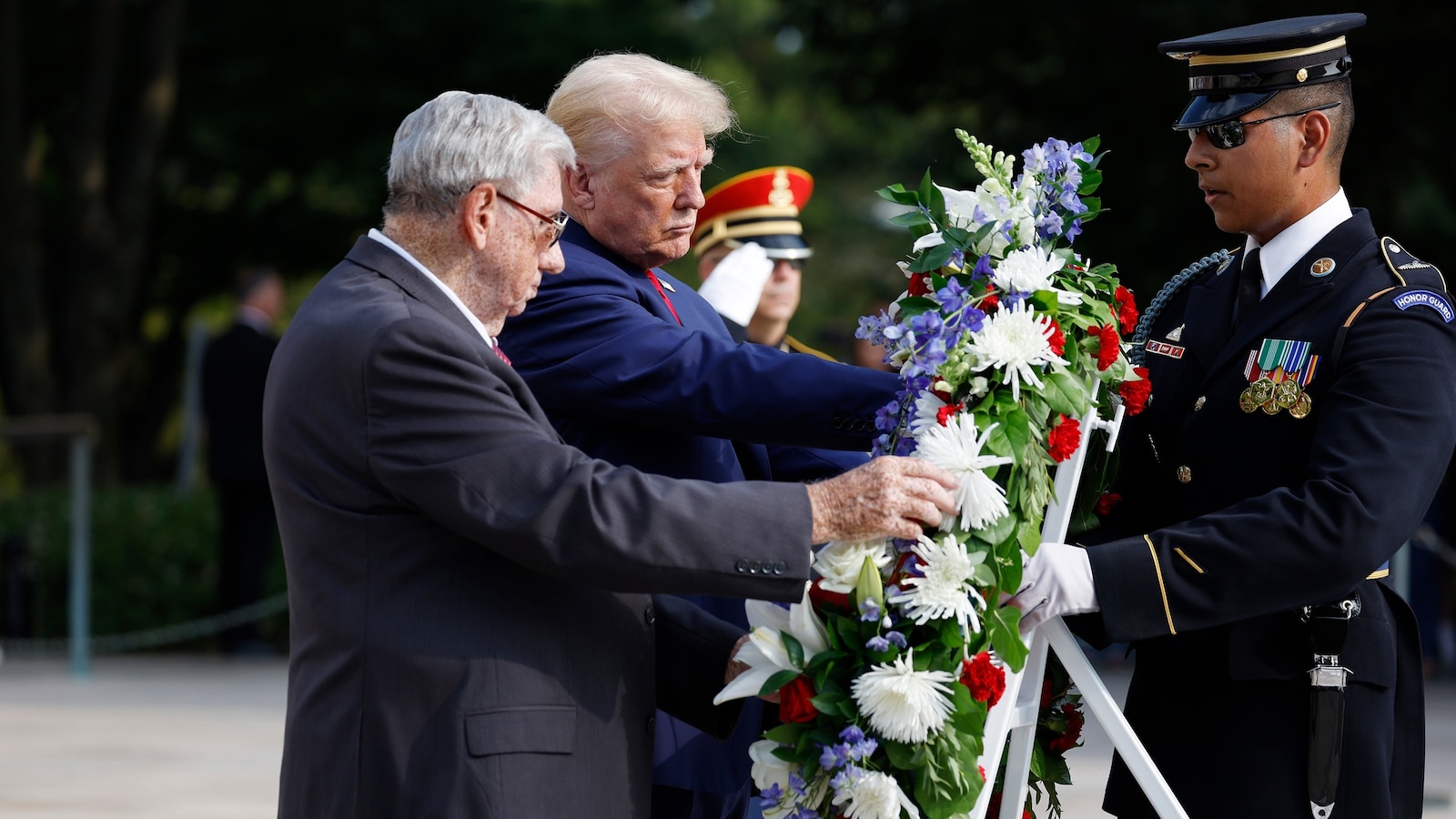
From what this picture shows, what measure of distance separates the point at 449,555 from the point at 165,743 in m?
5.68

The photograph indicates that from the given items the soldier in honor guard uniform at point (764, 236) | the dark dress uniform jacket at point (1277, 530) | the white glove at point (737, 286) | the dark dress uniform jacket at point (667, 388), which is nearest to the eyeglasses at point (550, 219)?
the dark dress uniform jacket at point (667, 388)

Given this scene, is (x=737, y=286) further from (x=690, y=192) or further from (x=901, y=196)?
(x=901, y=196)

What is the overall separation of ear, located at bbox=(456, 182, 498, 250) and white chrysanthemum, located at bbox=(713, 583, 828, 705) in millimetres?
738

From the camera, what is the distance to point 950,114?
14188mm

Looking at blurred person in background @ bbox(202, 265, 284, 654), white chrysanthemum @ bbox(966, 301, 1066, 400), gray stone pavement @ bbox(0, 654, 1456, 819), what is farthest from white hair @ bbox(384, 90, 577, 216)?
blurred person in background @ bbox(202, 265, 284, 654)

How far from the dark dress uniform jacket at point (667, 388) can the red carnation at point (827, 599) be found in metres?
0.38

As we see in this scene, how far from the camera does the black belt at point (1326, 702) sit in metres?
2.83

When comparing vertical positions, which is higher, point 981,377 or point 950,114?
point 981,377

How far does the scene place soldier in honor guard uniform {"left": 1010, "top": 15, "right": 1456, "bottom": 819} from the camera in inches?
108

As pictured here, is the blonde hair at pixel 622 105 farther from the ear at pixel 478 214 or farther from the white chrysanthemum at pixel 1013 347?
the white chrysanthemum at pixel 1013 347

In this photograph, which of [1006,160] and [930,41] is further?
[930,41]

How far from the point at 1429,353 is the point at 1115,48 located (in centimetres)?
1008

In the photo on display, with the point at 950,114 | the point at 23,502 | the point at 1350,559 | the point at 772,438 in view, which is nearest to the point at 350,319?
the point at 772,438

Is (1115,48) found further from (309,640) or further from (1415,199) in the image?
(309,640)
